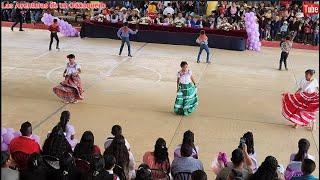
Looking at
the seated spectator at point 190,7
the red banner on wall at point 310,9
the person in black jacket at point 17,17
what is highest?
the red banner on wall at point 310,9

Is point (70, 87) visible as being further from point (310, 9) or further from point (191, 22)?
point (310, 9)

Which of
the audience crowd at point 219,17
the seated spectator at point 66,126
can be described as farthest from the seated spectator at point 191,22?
the seated spectator at point 66,126

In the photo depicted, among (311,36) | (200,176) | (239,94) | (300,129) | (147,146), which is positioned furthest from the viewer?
(311,36)

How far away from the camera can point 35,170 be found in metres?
4.88

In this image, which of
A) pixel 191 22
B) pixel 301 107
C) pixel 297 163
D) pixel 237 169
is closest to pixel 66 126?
pixel 237 169

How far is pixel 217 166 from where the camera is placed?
5977mm

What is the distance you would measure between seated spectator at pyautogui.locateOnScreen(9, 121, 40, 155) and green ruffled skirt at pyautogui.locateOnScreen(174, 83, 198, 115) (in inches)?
207

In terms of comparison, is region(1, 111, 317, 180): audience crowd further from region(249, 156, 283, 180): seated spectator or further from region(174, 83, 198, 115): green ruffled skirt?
region(174, 83, 198, 115): green ruffled skirt

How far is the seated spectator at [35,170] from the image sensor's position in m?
4.84

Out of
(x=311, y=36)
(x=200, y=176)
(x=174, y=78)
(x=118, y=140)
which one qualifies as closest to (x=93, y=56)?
(x=174, y=78)

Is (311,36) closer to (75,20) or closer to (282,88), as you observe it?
(282,88)

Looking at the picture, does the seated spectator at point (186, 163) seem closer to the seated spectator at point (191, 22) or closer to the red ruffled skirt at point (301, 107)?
the red ruffled skirt at point (301, 107)

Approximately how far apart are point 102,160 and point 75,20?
20.4 m

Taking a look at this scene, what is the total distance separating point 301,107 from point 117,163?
6087 millimetres
